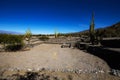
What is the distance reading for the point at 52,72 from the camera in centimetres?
965

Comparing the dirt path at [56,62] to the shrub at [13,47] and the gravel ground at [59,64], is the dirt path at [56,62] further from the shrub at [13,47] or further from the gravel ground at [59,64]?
the shrub at [13,47]

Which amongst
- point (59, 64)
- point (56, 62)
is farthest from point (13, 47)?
point (59, 64)

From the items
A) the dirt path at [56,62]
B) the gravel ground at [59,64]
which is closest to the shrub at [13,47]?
the dirt path at [56,62]

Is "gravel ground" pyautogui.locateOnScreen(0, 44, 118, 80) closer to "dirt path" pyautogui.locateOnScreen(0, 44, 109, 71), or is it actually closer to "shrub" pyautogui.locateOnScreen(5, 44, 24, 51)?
"dirt path" pyautogui.locateOnScreen(0, 44, 109, 71)

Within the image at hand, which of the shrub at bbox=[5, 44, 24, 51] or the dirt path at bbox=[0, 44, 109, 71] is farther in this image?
the shrub at bbox=[5, 44, 24, 51]

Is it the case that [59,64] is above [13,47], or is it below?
below

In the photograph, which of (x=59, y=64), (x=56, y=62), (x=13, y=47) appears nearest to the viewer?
(x=59, y=64)

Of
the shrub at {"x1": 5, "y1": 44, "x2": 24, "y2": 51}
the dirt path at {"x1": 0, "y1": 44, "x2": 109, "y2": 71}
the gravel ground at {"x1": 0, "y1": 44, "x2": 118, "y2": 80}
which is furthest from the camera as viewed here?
the shrub at {"x1": 5, "y1": 44, "x2": 24, "y2": 51}

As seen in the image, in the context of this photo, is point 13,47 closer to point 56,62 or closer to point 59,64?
point 56,62

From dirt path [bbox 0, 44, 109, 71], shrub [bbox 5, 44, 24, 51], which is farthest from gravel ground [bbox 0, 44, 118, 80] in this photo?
shrub [bbox 5, 44, 24, 51]

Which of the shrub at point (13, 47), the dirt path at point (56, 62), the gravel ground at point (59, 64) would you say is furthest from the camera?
the shrub at point (13, 47)

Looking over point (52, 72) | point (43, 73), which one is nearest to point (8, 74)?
point (43, 73)

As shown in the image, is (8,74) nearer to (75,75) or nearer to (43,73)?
(43,73)

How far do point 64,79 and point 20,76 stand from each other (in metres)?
3.51
